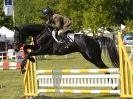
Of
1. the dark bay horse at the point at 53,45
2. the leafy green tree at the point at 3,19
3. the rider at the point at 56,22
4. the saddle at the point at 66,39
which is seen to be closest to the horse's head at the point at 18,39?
the dark bay horse at the point at 53,45

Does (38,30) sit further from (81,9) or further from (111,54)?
(81,9)

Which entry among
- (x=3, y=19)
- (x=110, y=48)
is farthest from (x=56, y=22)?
(x=3, y=19)

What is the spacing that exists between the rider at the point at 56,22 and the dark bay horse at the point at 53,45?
0.50 ft

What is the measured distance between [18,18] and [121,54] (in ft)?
182

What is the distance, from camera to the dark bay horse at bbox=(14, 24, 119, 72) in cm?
1092

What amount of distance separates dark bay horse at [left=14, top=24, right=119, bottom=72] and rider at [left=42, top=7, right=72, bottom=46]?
153 millimetres

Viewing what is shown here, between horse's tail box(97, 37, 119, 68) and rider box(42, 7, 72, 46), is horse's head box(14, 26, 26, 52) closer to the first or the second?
rider box(42, 7, 72, 46)

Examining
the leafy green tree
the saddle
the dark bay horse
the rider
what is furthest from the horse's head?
the leafy green tree

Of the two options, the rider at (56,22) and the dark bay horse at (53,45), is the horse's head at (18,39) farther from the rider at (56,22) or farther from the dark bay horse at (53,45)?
the rider at (56,22)

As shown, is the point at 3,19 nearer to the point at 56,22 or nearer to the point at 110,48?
the point at 56,22

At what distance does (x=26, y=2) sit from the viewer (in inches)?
2653

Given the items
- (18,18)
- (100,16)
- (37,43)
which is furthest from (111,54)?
(18,18)

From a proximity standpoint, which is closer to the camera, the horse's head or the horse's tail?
the horse's head

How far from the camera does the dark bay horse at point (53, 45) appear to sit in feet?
35.8
